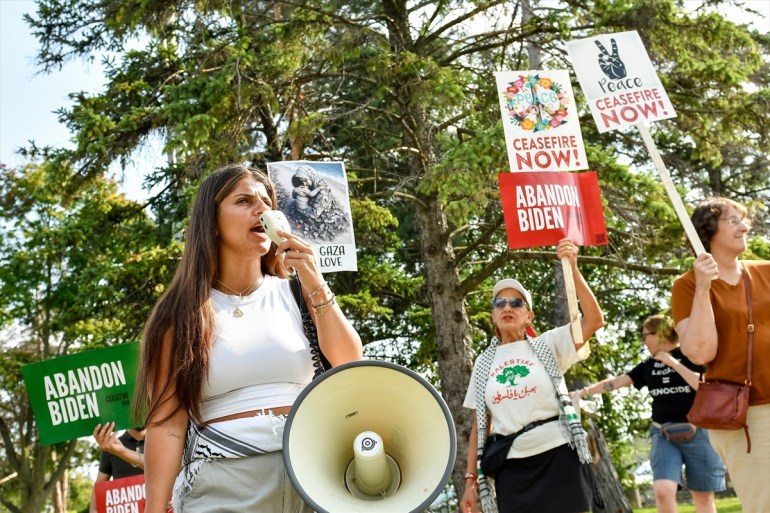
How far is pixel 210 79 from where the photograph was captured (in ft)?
33.9

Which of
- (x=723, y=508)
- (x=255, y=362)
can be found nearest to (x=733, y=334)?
(x=255, y=362)

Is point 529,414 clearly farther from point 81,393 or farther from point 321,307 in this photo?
point 81,393

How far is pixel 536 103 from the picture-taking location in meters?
6.52

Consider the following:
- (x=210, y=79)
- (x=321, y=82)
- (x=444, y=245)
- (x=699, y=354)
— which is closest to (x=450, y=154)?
(x=444, y=245)

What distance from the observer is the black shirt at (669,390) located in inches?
Answer: 264

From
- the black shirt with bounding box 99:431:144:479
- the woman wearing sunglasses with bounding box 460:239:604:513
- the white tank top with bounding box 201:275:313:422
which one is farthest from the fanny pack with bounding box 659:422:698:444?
the white tank top with bounding box 201:275:313:422

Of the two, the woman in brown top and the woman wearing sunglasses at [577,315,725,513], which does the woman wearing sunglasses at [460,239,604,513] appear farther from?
the woman wearing sunglasses at [577,315,725,513]

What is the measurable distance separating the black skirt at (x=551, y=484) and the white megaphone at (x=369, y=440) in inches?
99.8

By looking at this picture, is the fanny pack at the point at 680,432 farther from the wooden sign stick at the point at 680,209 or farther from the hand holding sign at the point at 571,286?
the wooden sign stick at the point at 680,209

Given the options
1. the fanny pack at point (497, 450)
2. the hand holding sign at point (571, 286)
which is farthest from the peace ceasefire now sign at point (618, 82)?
the fanny pack at point (497, 450)

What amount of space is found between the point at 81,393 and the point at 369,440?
4667 millimetres

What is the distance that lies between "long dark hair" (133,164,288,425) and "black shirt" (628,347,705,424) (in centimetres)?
479

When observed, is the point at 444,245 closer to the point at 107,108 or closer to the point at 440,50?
the point at 440,50

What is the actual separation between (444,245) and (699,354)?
23.5ft
